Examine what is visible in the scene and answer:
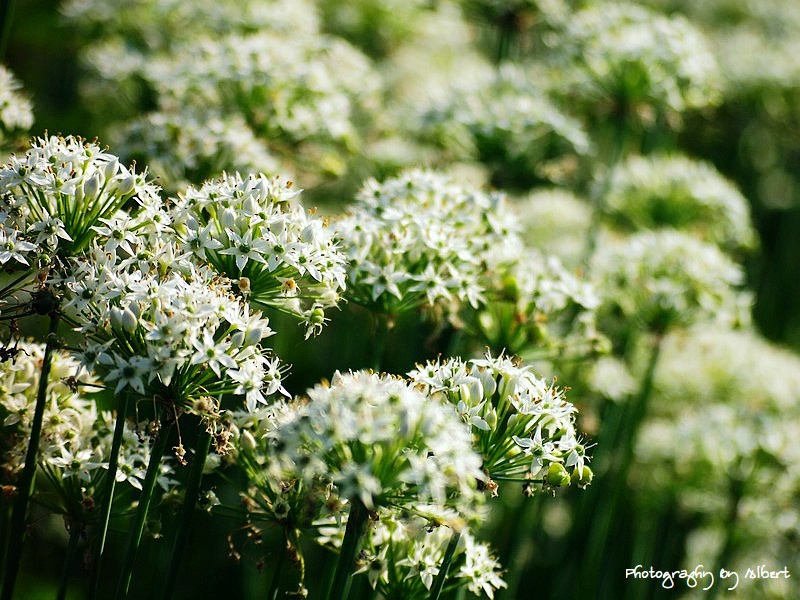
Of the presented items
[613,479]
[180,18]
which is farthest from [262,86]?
[613,479]

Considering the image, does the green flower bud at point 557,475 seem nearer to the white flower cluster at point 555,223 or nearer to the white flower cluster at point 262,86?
the white flower cluster at point 262,86

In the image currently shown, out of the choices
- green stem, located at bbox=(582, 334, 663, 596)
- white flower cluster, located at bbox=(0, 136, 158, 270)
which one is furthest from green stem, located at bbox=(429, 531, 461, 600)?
green stem, located at bbox=(582, 334, 663, 596)

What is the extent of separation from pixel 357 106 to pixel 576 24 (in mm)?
1927

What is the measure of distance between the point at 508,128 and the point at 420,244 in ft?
6.80

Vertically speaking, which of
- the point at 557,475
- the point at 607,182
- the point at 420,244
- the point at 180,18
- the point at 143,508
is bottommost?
the point at 143,508

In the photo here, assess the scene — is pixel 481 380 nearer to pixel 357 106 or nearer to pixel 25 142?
pixel 25 142

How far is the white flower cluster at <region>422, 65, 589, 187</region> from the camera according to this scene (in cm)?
593

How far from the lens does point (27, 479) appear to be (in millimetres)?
3059

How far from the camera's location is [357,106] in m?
7.25

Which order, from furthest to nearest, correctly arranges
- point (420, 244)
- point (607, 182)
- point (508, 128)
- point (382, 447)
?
point (607, 182)
point (508, 128)
point (420, 244)
point (382, 447)

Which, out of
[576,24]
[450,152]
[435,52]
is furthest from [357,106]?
[435,52]

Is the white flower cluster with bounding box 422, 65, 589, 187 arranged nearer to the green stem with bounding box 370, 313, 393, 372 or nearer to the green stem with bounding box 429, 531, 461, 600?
the green stem with bounding box 370, 313, 393, 372

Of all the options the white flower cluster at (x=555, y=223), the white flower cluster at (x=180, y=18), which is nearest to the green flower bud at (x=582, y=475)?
the white flower cluster at (x=555, y=223)

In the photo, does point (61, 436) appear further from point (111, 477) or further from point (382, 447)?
point (382, 447)
